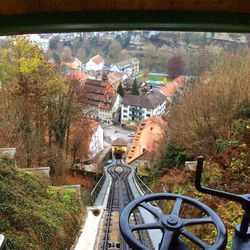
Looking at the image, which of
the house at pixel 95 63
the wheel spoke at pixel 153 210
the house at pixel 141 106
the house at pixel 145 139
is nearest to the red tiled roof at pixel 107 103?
→ the house at pixel 141 106

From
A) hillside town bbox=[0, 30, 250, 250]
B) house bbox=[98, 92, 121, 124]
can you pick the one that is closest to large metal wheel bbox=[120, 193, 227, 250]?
hillside town bbox=[0, 30, 250, 250]

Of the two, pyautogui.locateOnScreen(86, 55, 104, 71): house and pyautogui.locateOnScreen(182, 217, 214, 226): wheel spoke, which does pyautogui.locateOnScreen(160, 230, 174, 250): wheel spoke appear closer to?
pyautogui.locateOnScreen(182, 217, 214, 226): wheel spoke

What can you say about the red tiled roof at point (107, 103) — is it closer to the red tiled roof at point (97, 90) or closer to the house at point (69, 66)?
the red tiled roof at point (97, 90)

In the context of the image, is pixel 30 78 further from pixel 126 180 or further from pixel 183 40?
pixel 183 40

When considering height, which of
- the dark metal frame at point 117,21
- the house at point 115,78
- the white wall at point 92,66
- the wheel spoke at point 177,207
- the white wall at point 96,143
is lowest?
the white wall at point 96,143

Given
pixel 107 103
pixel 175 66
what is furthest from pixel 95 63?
pixel 107 103
